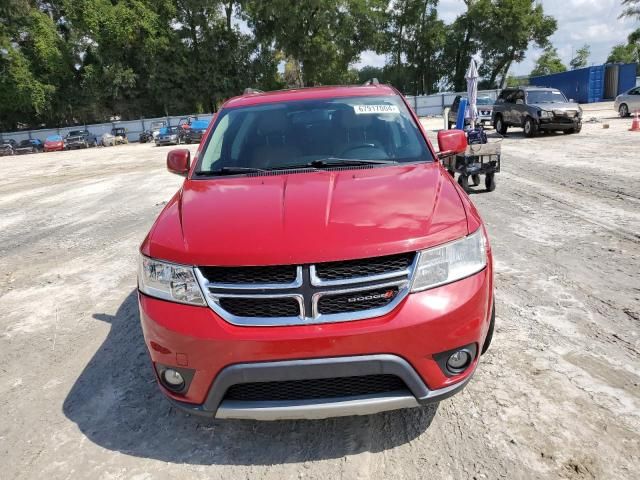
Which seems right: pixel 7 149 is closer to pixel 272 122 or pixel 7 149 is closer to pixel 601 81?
pixel 272 122

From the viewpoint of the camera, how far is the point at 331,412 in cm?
217

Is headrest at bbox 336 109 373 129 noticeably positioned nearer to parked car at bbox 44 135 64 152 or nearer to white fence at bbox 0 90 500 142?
white fence at bbox 0 90 500 142

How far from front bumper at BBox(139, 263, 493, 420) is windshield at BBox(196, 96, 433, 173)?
4.42 feet

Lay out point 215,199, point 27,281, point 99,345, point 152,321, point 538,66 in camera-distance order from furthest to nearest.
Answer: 1. point 538,66
2. point 27,281
3. point 99,345
4. point 215,199
5. point 152,321

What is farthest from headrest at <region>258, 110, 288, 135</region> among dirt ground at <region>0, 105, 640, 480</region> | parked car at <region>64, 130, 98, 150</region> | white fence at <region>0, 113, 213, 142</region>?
white fence at <region>0, 113, 213, 142</region>

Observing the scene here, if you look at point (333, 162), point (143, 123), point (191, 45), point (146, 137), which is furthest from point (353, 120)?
point (191, 45)

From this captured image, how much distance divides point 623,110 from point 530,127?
8547 mm

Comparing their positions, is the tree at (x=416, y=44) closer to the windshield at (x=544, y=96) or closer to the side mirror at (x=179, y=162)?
the windshield at (x=544, y=96)

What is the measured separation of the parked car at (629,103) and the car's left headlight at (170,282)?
24365mm

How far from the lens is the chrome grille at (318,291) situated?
2.17 meters

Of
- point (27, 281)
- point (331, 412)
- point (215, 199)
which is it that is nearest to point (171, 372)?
point (331, 412)

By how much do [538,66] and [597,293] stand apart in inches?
3038

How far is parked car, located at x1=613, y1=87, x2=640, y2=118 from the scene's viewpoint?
69.4 feet

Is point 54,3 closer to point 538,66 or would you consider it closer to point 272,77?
point 272,77
